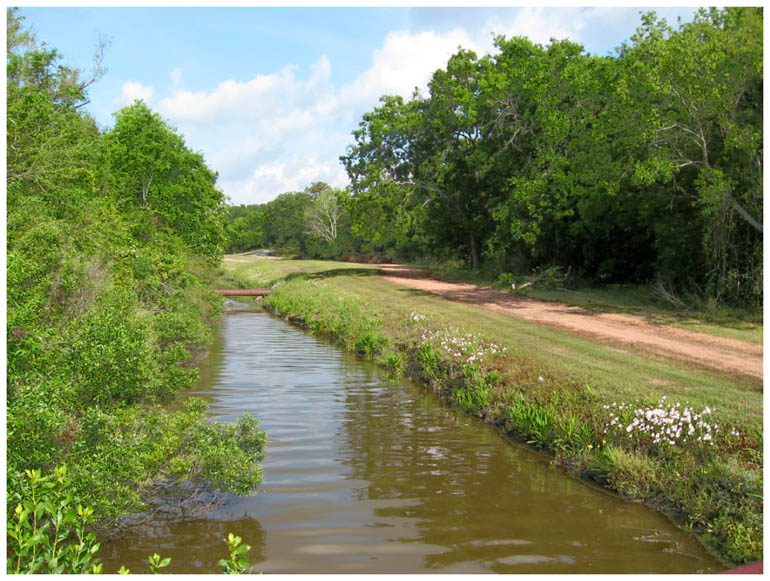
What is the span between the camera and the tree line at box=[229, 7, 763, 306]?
18922mm

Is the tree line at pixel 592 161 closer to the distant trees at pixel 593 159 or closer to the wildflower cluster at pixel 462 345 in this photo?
the distant trees at pixel 593 159

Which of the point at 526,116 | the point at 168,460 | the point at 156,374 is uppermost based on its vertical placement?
the point at 526,116

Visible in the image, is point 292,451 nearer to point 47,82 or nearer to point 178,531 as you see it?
point 178,531

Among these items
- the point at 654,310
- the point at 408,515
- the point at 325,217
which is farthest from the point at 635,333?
the point at 325,217

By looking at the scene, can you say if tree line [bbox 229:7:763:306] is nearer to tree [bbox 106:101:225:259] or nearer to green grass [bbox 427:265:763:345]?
green grass [bbox 427:265:763:345]

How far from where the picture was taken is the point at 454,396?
44.5 feet

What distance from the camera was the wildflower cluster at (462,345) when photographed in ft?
47.8

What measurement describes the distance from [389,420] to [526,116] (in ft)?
72.8

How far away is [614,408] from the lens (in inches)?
392

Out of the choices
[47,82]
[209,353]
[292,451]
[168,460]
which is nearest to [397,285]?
[209,353]

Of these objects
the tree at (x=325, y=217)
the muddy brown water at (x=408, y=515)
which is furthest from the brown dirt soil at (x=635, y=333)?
the tree at (x=325, y=217)

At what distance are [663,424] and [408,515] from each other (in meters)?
3.63

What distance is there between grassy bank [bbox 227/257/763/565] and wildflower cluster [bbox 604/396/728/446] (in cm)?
2

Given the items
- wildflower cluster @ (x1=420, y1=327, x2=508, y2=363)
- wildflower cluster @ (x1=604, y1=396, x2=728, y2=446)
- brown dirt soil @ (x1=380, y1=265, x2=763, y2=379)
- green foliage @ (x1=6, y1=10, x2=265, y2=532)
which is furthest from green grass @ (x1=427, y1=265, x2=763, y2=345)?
green foliage @ (x1=6, y1=10, x2=265, y2=532)
